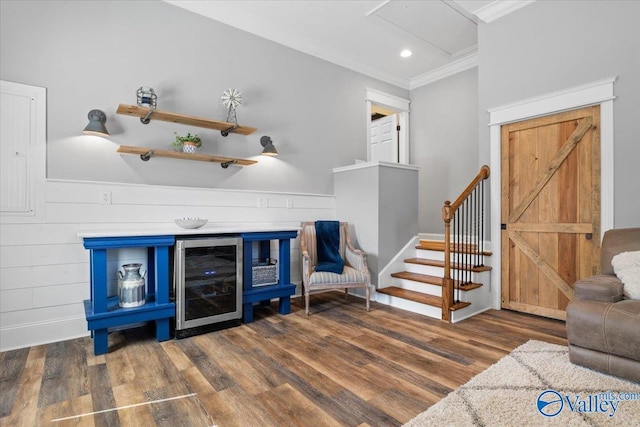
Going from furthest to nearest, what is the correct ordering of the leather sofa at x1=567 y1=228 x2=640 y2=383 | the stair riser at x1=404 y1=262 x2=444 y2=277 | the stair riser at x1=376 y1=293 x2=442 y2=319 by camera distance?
the stair riser at x1=404 y1=262 x2=444 y2=277 → the stair riser at x1=376 y1=293 x2=442 y2=319 → the leather sofa at x1=567 y1=228 x2=640 y2=383

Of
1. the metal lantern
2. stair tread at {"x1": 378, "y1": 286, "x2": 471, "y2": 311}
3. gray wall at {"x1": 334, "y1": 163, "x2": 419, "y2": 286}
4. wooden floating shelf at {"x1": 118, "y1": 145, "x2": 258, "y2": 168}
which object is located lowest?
stair tread at {"x1": 378, "y1": 286, "x2": 471, "y2": 311}

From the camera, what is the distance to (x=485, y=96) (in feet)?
12.5

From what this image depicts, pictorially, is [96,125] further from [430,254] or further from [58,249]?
[430,254]

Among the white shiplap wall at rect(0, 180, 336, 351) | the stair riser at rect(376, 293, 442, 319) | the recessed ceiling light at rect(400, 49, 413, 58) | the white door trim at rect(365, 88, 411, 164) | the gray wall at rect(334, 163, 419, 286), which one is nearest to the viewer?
the white shiplap wall at rect(0, 180, 336, 351)

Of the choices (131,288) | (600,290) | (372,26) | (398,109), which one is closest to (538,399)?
(600,290)

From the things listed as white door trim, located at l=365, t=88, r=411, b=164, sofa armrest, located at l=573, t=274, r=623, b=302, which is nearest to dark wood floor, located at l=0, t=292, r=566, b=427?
sofa armrest, located at l=573, t=274, r=623, b=302

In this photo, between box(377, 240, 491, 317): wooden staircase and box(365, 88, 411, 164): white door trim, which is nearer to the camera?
box(377, 240, 491, 317): wooden staircase

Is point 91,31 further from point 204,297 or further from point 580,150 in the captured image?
point 580,150

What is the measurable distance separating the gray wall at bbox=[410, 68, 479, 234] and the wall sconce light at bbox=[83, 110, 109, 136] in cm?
445

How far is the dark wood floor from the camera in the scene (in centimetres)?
176

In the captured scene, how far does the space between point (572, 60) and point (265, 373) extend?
3819mm

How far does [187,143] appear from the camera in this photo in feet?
10.6

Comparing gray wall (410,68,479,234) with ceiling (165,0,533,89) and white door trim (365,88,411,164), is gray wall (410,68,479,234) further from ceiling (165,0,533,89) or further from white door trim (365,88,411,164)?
ceiling (165,0,533,89)

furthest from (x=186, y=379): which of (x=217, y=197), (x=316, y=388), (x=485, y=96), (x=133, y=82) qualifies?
A: (x=485, y=96)
